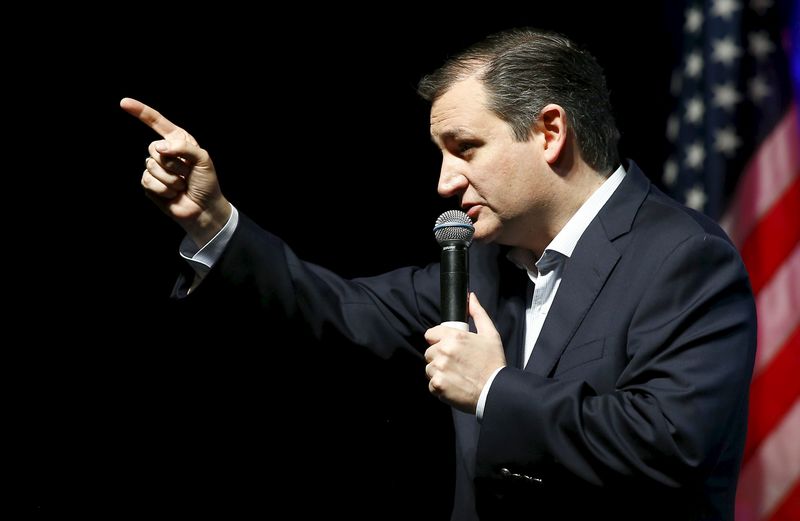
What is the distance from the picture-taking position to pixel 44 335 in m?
2.53

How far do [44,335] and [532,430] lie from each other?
1.47m

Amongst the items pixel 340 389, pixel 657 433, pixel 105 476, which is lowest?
pixel 105 476

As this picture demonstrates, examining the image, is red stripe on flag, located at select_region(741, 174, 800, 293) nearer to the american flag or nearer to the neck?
the american flag

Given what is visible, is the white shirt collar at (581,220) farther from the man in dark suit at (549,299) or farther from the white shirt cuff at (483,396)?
the white shirt cuff at (483,396)

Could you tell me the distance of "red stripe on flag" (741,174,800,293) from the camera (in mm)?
3027

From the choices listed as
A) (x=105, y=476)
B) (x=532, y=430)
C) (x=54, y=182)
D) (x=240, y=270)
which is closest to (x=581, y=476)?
(x=532, y=430)

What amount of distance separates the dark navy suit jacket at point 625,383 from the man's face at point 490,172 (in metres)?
0.17

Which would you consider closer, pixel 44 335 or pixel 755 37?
pixel 44 335

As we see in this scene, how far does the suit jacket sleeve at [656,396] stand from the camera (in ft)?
5.22

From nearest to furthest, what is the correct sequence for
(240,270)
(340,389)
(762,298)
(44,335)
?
1. (240,270)
2. (44,335)
3. (340,389)
4. (762,298)

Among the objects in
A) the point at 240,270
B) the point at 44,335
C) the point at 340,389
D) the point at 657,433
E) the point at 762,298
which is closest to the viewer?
the point at 657,433

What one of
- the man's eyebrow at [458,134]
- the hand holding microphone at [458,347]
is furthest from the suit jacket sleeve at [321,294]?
the hand holding microphone at [458,347]

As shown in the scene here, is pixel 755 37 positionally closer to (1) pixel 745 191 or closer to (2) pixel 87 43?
(1) pixel 745 191

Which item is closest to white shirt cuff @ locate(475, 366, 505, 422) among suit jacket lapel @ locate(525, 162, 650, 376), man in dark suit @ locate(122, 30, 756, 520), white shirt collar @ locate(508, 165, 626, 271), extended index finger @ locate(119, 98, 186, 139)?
man in dark suit @ locate(122, 30, 756, 520)
